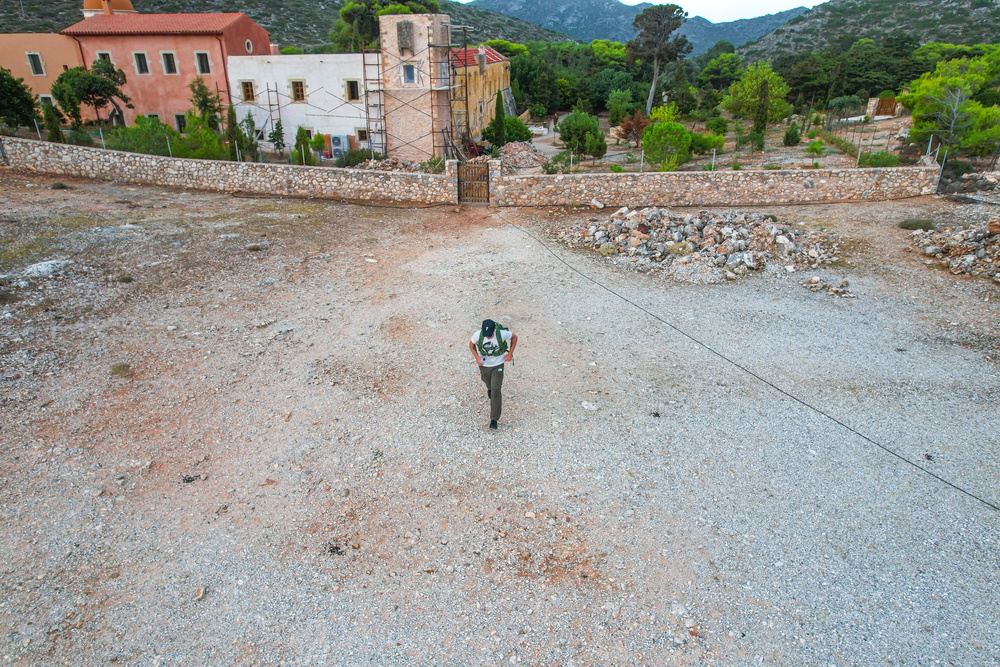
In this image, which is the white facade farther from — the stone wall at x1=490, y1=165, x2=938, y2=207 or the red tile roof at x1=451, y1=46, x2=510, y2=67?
the stone wall at x1=490, y1=165, x2=938, y2=207

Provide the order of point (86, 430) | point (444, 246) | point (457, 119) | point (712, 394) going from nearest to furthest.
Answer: point (86, 430) < point (712, 394) < point (444, 246) < point (457, 119)

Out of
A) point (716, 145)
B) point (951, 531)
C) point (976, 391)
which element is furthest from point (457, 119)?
point (951, 531)

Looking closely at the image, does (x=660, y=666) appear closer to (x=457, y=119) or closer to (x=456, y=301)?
(x=456, y=301)

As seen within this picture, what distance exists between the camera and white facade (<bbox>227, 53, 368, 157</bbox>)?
28969mm

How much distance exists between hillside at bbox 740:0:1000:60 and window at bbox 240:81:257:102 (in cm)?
7039

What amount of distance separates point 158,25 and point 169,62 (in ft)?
5.79

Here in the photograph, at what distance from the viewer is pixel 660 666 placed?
4941mm

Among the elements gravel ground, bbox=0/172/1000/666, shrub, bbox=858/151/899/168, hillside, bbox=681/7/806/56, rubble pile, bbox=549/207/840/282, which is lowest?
gravel ground, bbox=0/172/1000/666

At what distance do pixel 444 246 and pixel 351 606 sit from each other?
38.2ft

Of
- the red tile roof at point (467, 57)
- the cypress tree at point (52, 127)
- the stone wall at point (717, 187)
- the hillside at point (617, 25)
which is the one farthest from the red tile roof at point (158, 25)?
the hillside at point (617, 25)

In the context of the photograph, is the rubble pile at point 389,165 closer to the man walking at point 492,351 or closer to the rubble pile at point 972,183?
the rubble pile at point 972,183

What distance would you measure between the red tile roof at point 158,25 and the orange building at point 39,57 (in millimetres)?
1236

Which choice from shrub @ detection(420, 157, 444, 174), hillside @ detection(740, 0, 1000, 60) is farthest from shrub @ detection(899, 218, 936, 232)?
hillside @ detection(740, 0, 1000, 60)

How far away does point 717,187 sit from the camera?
19.0m
